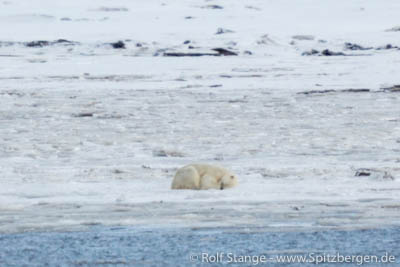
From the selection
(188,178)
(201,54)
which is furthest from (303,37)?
(188,178)

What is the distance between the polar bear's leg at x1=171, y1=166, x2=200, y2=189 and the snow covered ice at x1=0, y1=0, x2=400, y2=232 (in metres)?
0.06

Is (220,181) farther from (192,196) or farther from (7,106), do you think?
(7,106)

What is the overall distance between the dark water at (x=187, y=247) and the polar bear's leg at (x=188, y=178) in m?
1.22

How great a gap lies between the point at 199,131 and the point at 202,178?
14.3 ft

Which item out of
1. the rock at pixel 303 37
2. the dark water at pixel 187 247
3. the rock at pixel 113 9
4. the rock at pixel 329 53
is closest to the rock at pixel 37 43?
the rock at pixel 303 37

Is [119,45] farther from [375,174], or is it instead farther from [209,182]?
[209,182]

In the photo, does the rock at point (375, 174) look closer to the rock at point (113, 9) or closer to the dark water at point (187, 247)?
the dark water at point (187, 247)

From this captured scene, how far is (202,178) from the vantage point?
7875 mm

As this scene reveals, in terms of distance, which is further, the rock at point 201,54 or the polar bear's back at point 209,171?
the rock at point 201,54

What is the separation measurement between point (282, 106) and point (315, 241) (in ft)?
29.6

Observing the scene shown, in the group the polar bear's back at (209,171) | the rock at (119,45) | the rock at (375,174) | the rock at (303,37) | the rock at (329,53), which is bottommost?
the rock at (303,37)

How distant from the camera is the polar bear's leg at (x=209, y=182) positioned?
25.8 ft

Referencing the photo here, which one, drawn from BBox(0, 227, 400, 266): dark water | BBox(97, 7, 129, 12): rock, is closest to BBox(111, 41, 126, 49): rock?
BBox(97, 7, 129, 12): rock

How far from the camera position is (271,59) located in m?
27.1
